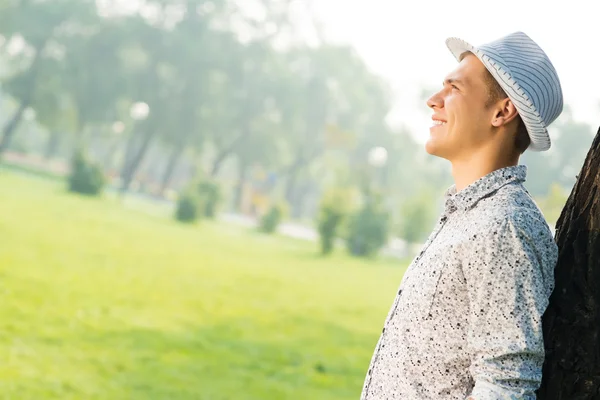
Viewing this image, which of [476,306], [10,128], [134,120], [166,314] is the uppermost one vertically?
[134,120]

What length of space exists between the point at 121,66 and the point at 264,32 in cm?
423

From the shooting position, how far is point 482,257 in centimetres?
97

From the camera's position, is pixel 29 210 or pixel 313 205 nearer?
pixel 29 210

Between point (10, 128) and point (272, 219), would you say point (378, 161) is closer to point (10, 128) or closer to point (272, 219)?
point (272, 219)

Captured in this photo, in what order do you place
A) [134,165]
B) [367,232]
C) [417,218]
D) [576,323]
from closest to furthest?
[576,323]
[367,232]
[417,218]
[134,165]

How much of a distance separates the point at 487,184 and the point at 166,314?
6.16 m

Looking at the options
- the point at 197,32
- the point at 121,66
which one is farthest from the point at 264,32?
the point at 121,66

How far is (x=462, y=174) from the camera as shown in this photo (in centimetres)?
112

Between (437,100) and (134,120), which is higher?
(134,120)

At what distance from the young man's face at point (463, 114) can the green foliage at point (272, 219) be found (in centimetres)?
1526

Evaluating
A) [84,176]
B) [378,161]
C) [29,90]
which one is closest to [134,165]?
[29,90]

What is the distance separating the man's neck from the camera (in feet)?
3.58

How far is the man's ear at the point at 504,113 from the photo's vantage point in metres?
1.07

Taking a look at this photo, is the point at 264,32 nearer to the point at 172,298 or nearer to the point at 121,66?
the point at 121,66
